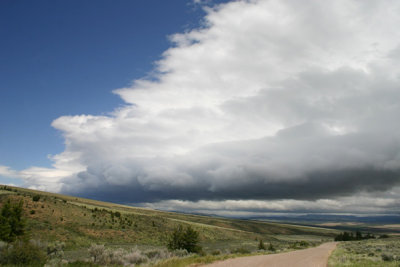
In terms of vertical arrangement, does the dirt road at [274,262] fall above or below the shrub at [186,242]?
above

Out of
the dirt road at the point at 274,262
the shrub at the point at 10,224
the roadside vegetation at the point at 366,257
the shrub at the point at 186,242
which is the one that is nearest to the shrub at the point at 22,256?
the dirt road at the point at 274,262

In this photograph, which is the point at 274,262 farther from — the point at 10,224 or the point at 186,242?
the point at 10,224

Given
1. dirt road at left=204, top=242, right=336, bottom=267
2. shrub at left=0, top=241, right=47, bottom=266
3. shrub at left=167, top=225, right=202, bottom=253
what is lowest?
shrub at left=167, top=225, right=202, bottom=253

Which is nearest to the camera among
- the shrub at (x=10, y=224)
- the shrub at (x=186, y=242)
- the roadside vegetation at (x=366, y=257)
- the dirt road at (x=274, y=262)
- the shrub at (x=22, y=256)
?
the shrub at (x=22, y=256)

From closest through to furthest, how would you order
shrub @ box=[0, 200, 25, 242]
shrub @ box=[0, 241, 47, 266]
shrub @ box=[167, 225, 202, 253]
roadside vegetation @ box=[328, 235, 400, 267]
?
shrub @ box=[0, 241, 47, 266] → roadside vegetation @ box=[328, 235, 400, 267] → shrub @ box=[0, 200, 25, 242] → shrub @ box=[167, 225, 202, 253]

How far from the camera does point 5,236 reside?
27.2 metres

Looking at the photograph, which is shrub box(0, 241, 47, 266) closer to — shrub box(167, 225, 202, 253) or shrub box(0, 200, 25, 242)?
shrub box(0, 200, 25, 242)

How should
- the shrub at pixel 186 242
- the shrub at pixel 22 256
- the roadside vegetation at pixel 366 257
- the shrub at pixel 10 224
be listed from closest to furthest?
the shrub at pixel 22 256, the roadside vegetation at pixel 366 257, the shrub at pixel 10 224, the shrub at pixel 186 242

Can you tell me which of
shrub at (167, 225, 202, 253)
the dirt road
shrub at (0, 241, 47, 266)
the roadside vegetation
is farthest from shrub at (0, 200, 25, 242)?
the roadside vegetation

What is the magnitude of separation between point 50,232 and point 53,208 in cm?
1391

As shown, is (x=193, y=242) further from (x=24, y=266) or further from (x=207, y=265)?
(x=24, y=266)

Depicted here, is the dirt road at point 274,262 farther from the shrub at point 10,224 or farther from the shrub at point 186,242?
the shrub at point 10,224

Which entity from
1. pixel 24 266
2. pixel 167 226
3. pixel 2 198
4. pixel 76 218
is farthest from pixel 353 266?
pixel 167 226

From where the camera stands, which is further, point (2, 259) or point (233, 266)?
point (233, 266)
